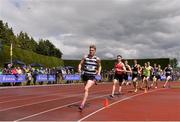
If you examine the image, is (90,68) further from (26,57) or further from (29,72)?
(26,57)

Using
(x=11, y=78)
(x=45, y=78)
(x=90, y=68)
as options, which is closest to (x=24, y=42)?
(x=45, y=78)

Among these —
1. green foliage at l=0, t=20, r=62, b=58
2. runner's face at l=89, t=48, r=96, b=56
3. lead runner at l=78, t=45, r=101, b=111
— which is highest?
green foliage at l=0, t=20, r=62, b=58

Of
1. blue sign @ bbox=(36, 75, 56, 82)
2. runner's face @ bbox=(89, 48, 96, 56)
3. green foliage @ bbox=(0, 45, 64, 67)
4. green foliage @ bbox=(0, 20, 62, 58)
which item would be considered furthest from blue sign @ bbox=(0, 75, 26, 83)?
green foliage @ bbox=(0, 20, 62, 58)

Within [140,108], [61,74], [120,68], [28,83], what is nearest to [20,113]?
[140,108]

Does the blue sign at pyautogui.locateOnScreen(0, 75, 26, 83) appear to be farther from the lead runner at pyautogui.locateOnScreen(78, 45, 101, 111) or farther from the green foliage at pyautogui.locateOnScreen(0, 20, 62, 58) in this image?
the green foliage at pyautogui.locateOnScreen(0, 20, 62, 58)

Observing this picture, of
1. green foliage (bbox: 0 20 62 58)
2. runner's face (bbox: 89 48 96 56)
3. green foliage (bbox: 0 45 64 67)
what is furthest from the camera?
green foliage (bbox: 0 20 62 58)

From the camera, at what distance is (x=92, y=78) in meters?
15.4

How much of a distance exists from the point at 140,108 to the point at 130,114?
6.52 feet

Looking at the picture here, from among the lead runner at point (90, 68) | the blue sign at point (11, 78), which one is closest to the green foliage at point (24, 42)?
the blue sign at point (11, 78)

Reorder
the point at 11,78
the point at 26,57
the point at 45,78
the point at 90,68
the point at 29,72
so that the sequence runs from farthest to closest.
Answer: the point at 26,57
the point at 45,78
the point at 29,72
the point at 11,78
the point at 90,68

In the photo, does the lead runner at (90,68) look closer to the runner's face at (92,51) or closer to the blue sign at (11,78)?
the runner's face at (92,51)

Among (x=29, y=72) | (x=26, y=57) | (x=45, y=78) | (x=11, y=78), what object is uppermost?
(x=26, y=57)

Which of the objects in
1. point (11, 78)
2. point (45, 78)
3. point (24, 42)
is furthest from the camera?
point (24, 42)

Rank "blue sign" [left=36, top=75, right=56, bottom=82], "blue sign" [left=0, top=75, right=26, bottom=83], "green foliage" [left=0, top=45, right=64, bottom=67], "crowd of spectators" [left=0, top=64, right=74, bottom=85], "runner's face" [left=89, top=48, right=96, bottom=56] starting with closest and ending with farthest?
1. "runner's face" [left=89, top=48, right=96, bottom=56]
2. "blue sign" [left=0, top=75, right=26, bottom=83]
3. "crowd of spectators" [left=0, top=64, right=74, bottom=85]
4. "blue sign" [left=36, top=75, right=56, bottom=82]
5. "green foliage" [left=0, top=45, right=64, bottom=67]
